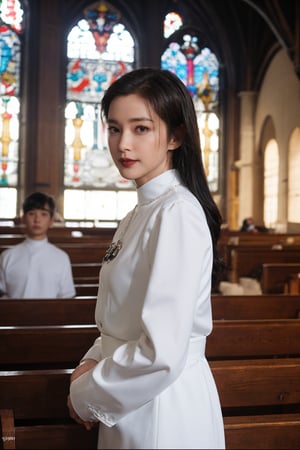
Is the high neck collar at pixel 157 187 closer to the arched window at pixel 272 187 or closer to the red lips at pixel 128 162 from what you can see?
the red lips at pixel 128 162

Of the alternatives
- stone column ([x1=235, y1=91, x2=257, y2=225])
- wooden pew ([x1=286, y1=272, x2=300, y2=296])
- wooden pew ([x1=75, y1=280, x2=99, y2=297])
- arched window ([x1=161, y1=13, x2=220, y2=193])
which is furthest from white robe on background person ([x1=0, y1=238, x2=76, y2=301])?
arched window ([x1=161, y1=13, x2=220, y2=193])

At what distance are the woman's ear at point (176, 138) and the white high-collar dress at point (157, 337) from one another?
66mm

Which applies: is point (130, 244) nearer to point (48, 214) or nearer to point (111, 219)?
point (48, 214)

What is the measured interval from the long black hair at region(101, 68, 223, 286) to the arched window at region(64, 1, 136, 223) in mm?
11482

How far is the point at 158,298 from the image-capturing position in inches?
41.5

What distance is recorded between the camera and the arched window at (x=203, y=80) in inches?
531

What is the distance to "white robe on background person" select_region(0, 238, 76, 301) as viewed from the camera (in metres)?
3.21

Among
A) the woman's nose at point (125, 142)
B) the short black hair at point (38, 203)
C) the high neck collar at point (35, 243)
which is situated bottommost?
the high neck collar at point (35, 243)

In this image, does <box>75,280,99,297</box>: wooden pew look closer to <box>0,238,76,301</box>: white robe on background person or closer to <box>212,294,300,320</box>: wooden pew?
<box>0,238,76,301</box>: white robe on background person

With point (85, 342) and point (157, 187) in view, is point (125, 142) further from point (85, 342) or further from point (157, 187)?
point (85, 342)

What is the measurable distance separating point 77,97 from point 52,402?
39.1 feet

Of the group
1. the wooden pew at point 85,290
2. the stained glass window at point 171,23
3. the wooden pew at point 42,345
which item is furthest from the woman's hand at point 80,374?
the stained glass window at point 171,23

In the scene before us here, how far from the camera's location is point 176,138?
4.12 feet

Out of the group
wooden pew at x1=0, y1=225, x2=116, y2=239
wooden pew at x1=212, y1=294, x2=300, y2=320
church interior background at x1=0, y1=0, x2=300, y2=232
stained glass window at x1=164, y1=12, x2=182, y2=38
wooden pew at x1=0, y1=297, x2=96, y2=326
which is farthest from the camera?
stained glass window at x1=164, y1=12, x2=182, y2=38
